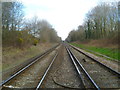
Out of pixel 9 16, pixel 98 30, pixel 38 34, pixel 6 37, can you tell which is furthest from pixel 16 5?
pixel 98 30

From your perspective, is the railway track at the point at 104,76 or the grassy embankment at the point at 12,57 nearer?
the railway track at the point at 104,76

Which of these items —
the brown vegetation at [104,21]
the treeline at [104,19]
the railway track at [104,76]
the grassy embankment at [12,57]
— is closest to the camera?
the railway track at [104,76]

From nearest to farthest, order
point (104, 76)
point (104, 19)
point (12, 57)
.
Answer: point (104, 76), point (12, 57), point (104, 19)

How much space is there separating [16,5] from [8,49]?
7172 millimetres

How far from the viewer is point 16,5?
1925cm

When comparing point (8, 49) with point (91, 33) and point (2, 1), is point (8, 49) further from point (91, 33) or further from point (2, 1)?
point (91, 33)

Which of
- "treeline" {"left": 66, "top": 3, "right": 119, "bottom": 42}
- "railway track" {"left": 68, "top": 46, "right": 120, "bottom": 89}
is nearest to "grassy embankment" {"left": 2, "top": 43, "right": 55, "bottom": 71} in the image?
"railway track" {"left": 68, "top": 46, "right": 120, "bottom": 89}

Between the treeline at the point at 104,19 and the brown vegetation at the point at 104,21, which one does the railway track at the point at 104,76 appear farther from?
the treeline at the point at 104,19

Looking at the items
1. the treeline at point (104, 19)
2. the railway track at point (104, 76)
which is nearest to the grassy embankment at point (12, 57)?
the railway track at point (104, 76)

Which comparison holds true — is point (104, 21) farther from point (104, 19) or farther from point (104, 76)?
point (104, 76)

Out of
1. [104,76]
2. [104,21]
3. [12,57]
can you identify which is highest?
[104,21]

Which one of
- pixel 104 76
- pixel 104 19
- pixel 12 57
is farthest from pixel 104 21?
pixel 104 76

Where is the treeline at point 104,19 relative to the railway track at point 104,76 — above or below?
above

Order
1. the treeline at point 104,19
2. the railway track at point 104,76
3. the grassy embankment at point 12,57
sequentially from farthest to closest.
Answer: the treeline at point 104,19 < the grassy embankment at point 12,57 < the railway track at point 104,76
